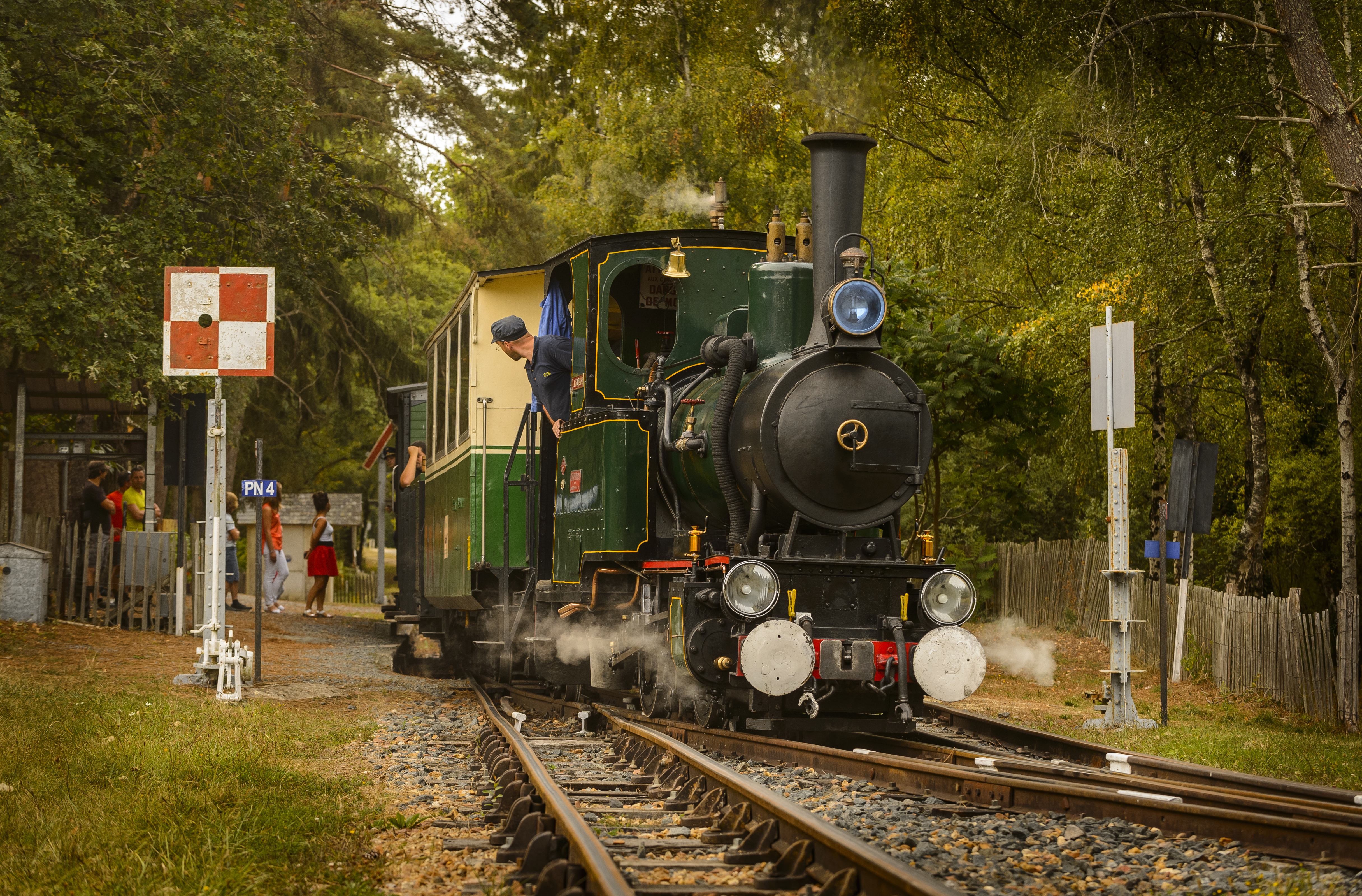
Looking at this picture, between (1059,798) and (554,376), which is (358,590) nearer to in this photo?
(554,376)

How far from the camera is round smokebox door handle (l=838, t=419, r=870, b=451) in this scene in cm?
735

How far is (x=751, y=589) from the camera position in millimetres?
7160

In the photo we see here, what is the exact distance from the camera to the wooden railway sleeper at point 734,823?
16.5ft

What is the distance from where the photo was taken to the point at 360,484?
47656 millimetres

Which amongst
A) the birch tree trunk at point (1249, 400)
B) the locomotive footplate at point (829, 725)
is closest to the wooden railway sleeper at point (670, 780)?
the locomotive footplate at point (829, 725)

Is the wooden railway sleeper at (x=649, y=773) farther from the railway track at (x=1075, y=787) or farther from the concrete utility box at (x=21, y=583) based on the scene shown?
the concrete utility box at (x=21, y=583)

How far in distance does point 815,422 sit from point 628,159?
13.7 m

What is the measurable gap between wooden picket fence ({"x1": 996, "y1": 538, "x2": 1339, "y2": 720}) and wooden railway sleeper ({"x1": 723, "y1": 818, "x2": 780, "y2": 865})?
7497 millimetres

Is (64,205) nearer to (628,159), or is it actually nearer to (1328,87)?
(628,159)

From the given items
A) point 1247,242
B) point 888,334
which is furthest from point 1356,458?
point 888,334

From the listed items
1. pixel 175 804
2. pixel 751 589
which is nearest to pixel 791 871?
pixel 175 804

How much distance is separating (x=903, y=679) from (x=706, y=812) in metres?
2.06

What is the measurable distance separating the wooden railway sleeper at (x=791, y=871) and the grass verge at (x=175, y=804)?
1252mm

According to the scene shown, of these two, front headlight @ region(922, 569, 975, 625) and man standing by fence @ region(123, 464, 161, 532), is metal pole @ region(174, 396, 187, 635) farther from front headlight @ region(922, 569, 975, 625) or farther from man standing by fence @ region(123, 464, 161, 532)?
front headlight @ region(922, 569, 975, 625)
